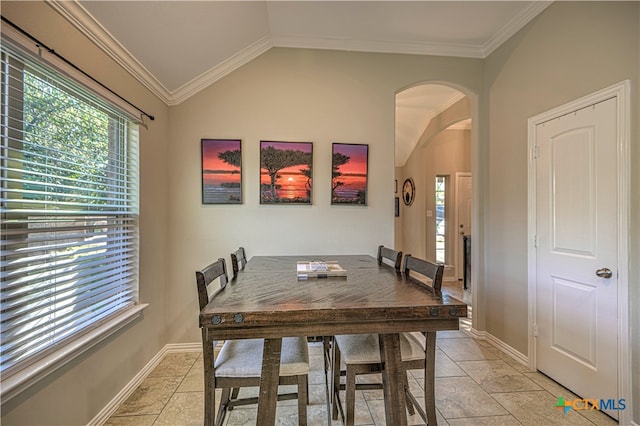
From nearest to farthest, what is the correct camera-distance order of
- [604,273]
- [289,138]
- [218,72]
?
1. [604,273]
2. [218,72]
3. [289,138]

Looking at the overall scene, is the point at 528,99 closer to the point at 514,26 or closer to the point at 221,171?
the point at 514,26

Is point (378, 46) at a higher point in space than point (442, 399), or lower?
higher

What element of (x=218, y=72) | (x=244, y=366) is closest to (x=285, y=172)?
(x=218, y=72)

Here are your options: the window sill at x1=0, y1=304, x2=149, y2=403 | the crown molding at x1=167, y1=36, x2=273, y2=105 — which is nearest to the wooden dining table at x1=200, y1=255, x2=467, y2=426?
the window sill at x1=0, y1=304, x2=149, y2=403

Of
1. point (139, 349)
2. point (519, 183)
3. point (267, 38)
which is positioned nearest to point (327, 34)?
point (267, 38)

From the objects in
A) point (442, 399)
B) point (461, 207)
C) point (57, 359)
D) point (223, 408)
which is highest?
point (461, 207)

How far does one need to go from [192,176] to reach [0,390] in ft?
6.32

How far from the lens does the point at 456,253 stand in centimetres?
536

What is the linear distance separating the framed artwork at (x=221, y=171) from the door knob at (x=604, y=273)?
9.19 ft

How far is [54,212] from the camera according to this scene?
1.41m

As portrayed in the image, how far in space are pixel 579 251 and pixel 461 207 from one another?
3.49 metres

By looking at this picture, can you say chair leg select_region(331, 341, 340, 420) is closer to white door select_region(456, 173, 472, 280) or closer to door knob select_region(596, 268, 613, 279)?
door knob select_region(596, 268, 613, 279)

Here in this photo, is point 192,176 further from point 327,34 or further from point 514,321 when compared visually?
point 514,321

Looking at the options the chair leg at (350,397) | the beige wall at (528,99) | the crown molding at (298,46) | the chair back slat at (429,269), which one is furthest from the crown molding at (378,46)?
the chair leg at (350,397)
